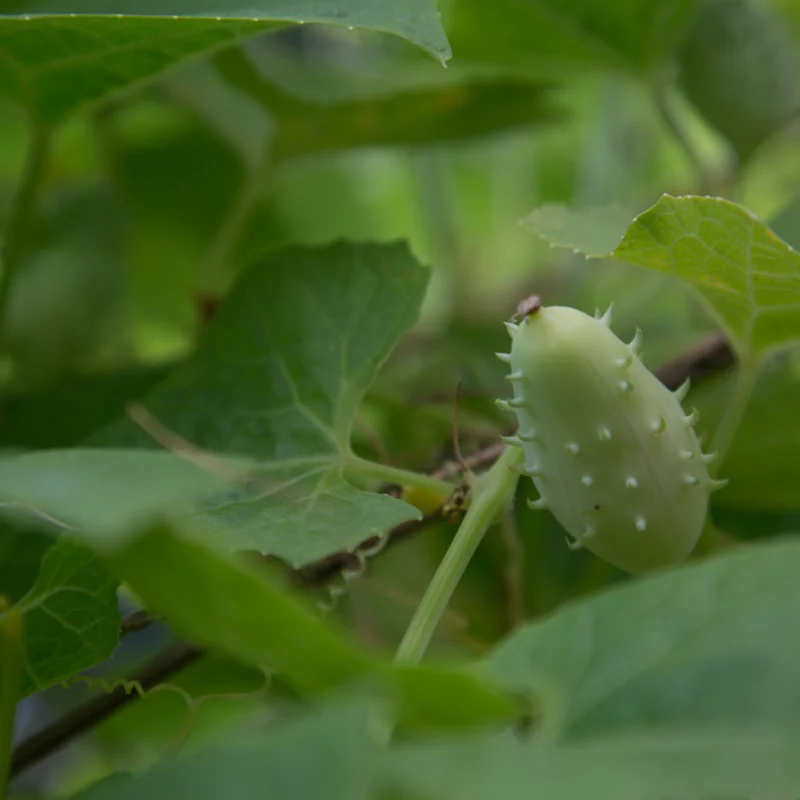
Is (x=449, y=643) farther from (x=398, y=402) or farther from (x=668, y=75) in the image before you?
(x=668, y=75)

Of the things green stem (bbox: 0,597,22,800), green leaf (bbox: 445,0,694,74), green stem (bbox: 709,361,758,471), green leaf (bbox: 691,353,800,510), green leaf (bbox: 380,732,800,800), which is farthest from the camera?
green leaf (bbox: 445,0,694,74)

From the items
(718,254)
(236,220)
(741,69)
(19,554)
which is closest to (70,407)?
(19,554)

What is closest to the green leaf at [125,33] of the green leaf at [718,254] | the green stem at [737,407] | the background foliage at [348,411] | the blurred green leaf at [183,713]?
the background foliage at [348,411]

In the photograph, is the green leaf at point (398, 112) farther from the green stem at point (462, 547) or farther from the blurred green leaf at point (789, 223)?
the green stem at point (462, 547)

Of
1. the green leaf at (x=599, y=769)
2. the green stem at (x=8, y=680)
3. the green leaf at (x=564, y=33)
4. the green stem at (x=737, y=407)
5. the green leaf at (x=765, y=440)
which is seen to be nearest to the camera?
the green leaf at (x=599, y=769)

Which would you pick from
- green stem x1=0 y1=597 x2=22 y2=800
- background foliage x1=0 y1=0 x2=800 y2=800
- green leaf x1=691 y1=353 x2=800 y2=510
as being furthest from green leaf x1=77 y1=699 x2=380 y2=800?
green leaf x1=691 y1=353 x2=800 y2=510

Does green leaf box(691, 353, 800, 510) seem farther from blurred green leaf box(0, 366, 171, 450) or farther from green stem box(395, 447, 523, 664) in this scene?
blurred green leaf box(0, 366, 171, 450)

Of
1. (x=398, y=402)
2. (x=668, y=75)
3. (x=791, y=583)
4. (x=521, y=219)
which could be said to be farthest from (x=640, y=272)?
(x=791, y=583)
